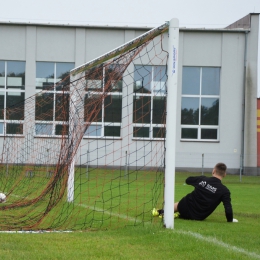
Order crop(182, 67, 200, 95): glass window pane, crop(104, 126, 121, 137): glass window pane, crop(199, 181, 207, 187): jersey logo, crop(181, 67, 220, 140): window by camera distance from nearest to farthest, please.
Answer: crop(199, 181, 207, 187): jersey logo
crop(104, 126, 121, 137): glass window pane
crop(182, 67, 200, 95): glass window pane
crop(181, 67, 220, 140): window

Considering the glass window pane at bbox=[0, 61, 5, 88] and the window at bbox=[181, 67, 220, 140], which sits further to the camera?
the window at bbox=[181, 67, 220, 140]

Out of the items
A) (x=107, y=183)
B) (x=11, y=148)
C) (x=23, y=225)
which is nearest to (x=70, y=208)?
(x=23, y=225)

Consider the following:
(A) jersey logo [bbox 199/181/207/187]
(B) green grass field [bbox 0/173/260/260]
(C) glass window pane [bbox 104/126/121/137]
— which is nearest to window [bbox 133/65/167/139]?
(C) glass window pane [bbox 104/126/121/137]

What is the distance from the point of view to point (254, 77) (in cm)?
3531

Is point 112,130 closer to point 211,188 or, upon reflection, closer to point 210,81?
point 210,81

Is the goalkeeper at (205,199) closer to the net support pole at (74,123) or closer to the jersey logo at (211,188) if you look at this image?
the jersey logo at (211,188)

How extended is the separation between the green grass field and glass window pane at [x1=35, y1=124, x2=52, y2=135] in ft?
31.1

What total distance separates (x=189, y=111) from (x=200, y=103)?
790mm

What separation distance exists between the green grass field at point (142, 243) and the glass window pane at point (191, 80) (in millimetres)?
26197

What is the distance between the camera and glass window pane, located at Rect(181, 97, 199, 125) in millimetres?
35375

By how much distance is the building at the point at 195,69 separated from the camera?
34344mm

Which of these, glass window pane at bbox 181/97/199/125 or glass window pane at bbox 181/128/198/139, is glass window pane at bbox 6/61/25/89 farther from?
glass window pane at bbox 181/128/198/139

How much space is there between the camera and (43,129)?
64.2 feet

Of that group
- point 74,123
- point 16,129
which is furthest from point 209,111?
point 74,123
